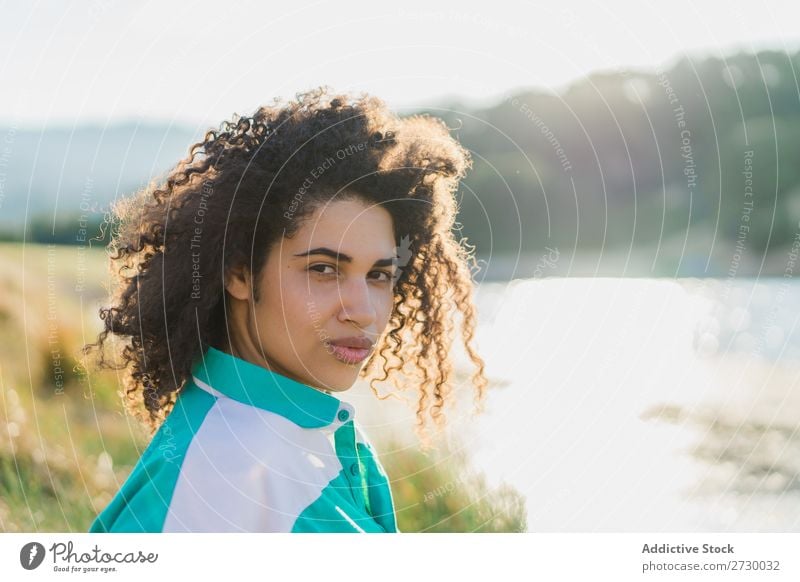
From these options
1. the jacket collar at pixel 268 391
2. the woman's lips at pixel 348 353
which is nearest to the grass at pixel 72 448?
the woman's lips at pixel 348 353

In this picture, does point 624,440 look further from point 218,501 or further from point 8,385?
point 8,385

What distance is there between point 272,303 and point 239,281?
0.41 ft

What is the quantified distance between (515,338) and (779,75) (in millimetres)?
1695

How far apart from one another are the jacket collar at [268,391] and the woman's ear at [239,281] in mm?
187

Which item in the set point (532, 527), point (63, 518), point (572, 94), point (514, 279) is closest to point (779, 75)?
point (572, 94)

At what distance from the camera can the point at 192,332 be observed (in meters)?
2.34

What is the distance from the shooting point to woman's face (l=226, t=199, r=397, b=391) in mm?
2234

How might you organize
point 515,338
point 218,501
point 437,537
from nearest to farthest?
point 218,501 < point 437,537 < point 515,338

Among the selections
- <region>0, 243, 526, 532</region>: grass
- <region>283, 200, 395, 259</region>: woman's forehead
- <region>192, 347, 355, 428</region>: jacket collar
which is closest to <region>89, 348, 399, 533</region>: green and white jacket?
<region>192, 347, 355, 428</region>: jacket collar

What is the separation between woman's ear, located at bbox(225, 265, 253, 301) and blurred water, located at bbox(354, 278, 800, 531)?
1.19 m

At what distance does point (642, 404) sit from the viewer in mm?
4281

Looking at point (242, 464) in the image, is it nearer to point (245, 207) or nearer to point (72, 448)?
point (245, 207)

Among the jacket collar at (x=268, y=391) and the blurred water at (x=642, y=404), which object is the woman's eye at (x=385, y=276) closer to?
the jacket collar at (x=268, y=391)

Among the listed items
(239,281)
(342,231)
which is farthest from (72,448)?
(342,231)
